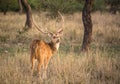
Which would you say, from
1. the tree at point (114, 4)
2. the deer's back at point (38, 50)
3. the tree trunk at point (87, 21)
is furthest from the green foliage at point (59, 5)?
the deer's back at point (38, 50)

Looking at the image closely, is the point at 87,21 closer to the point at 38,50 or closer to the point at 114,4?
the point at 38,50

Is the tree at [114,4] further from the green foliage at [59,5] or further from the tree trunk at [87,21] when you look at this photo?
the tree trunk at [87,21]

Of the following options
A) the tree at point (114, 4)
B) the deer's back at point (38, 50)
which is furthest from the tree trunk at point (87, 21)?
the tree at point (114, 4)

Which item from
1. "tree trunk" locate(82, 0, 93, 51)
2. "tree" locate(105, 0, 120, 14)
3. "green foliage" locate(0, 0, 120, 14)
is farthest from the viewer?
"tree" locate(105, 0, 120, 14)

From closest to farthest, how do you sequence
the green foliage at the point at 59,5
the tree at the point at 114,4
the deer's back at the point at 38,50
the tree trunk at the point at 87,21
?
1. the deer's back at the point at 38,50
2. the tree trunk at the point at 87,21
3. the green foliage at the point at 59,5
4. the tree at the point at 114,4

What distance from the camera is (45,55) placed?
7.08 m

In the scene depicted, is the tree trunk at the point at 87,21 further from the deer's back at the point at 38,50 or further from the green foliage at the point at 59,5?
the green foliage at the point at 59,5

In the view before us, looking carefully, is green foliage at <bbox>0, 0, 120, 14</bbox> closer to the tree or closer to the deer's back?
the tree

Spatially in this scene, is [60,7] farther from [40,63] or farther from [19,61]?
[40,63]

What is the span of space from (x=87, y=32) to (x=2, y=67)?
424 centimetres

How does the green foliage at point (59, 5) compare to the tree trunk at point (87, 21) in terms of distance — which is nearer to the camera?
the tree trunk at point (87, 21)

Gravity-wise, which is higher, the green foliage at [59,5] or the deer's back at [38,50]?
the green foliage at [59,5]

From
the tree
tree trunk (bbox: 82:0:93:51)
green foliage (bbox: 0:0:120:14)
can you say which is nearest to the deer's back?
tree trunk (bbox: 82:0:93:51)

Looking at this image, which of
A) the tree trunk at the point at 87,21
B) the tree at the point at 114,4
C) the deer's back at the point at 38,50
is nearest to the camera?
the deer's back at the point at 38,50
